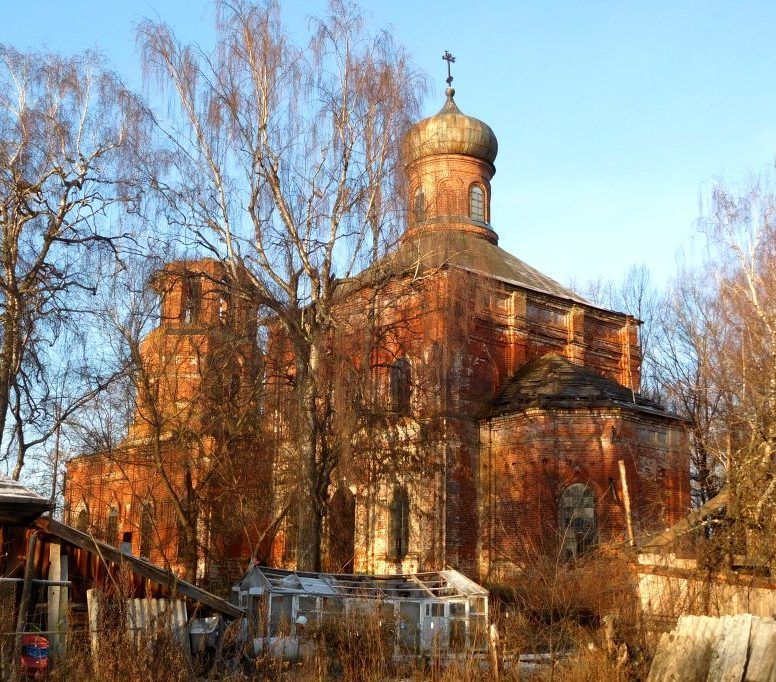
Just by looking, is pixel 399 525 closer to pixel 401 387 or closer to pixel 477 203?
pixel 401 387

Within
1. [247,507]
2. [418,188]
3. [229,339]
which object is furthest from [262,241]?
[247,507]

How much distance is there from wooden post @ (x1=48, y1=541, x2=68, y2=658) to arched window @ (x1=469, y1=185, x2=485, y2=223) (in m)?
19.1

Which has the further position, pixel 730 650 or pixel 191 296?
pixel 191 296

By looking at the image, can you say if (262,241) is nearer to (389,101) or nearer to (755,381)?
(389,101)

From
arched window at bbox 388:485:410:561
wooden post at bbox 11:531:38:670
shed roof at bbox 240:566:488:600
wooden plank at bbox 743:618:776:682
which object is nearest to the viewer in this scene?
wooden plank at bbox 743:618:776:682

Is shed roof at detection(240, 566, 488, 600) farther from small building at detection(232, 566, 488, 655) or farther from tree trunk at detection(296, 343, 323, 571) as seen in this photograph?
tree trunk at detection(296, 343, 323, 571)

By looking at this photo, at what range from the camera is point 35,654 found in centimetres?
1034

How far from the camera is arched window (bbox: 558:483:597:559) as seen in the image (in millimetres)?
21328

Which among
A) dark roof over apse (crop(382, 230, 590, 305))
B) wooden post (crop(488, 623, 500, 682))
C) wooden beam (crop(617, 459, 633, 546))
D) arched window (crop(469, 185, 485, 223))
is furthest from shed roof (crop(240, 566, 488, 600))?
arched window (crop(469, 185, 485, 223))

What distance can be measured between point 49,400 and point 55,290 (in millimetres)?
3078

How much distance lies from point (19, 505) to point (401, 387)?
36.0 feet

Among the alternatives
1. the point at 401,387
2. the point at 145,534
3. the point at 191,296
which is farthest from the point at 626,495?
the point at 145,534

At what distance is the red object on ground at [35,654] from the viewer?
10.2 m

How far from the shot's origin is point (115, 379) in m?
19.2
